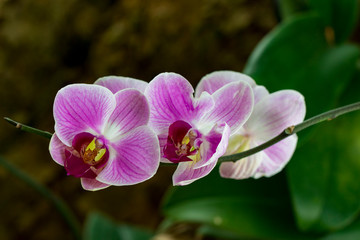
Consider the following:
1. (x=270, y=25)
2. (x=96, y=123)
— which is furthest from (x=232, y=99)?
(x=270, y=25)

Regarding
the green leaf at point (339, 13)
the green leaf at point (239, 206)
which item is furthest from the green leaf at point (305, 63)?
→ the green leaf at point (239, 206)

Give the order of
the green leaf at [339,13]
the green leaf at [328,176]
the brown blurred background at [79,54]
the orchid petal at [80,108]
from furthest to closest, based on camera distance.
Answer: the brown blurred background at [79,54]
the green leaf at [339,13]
the green leaf at [328,176]
the orchid petal at [80,108]

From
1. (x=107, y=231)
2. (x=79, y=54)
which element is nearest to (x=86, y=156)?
(x=107, y=231)

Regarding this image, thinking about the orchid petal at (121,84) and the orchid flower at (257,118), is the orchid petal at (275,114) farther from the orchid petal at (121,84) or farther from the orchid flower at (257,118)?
the orchid petal at (121,84)

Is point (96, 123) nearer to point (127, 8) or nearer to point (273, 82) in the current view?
point (273, 82)

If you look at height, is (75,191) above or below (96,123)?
below

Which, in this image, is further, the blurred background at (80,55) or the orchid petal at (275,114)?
the blurred background at (80,55)

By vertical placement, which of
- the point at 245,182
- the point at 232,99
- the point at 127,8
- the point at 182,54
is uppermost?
the point at 232,99
